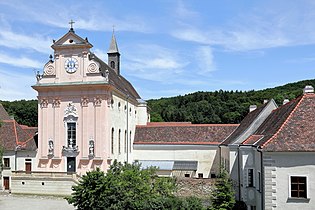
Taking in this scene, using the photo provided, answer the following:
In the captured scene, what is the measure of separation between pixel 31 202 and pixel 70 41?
16.5m

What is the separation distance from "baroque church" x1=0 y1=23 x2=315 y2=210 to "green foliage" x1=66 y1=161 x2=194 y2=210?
6.01 metres

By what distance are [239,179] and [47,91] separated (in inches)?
886

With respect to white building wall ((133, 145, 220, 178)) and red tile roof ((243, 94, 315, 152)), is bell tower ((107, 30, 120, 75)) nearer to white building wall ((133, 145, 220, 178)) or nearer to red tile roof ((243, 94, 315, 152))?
white building wall ((133, 145, 220, 178))

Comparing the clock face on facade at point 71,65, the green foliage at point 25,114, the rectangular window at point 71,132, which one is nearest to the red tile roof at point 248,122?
the rectangular window at point 71,132

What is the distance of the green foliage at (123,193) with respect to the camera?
19719 millimetres

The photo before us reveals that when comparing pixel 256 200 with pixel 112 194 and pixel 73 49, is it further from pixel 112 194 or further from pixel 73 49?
pixel 73 49

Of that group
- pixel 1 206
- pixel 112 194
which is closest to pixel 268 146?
pixel 112 194

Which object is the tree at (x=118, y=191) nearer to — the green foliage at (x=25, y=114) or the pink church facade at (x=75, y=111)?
the pink church facade at (x=75, y=111)

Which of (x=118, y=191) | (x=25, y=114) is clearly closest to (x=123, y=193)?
(x=118, y=191)

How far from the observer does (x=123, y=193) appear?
20.1 meters

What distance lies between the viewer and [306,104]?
69.0ft

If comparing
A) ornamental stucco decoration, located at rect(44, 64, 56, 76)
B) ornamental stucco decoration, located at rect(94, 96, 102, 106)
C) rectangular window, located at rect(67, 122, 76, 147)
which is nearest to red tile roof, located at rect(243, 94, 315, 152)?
ornamental stucco decoration, located at rect(94, 96, 102, 106)

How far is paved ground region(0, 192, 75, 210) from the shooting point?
2778 cm

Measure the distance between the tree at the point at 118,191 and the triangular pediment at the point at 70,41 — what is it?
744 inches
